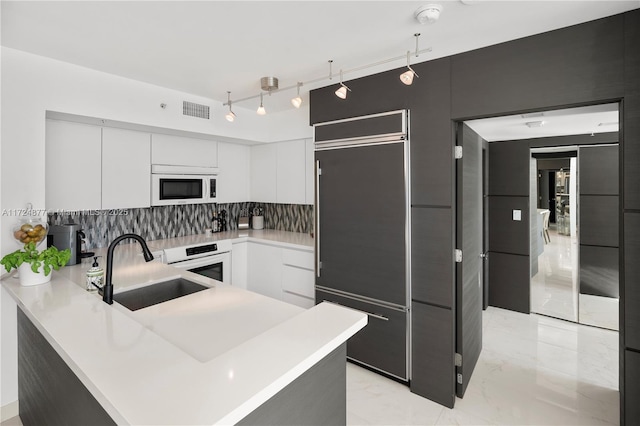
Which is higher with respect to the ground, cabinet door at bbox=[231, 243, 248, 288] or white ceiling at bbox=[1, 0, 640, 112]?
white ceiling at bbox=[1, 0, 640, 112]

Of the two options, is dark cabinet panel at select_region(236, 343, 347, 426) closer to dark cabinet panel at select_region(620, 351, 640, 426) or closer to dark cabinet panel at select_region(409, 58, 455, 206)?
dark cabinet panel at select_region(409, 58, 455, 206)

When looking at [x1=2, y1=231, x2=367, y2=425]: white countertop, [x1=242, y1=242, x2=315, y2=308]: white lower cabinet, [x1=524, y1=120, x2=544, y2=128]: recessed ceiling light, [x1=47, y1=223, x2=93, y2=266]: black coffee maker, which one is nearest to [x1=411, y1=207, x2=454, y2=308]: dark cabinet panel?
[x1=2, y1=231, x2=367, y2=425]: white countertop

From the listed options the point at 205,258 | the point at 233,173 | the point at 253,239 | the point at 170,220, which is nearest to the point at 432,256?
the point at 253,239

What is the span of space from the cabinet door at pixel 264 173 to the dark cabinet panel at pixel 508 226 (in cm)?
277

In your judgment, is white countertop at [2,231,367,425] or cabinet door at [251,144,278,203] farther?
cabinet door at [251,144,278,203]

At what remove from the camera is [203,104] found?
347 cm

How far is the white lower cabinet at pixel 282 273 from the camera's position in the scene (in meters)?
3.52

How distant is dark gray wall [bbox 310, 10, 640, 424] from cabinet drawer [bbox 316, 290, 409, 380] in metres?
0.11

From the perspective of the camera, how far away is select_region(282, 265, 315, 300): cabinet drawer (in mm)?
3502

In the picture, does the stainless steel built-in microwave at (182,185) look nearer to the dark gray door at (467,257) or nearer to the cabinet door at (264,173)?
the cabinet door at (264,173)

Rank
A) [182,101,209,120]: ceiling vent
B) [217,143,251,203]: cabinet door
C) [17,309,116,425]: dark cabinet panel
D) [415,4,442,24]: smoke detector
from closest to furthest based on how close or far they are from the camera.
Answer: [17,309,116,425]: dark cabinet panel < [415,4,442,24]: smoke detector < [182,101,209,120]: ceiling vent < [217,143,251,203]: cabinet door

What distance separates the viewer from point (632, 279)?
1790mm

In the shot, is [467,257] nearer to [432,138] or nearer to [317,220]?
[432,138]

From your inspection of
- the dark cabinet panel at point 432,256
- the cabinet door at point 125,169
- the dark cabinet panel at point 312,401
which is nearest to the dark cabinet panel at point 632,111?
the dark cabinet panel at point 432,256
